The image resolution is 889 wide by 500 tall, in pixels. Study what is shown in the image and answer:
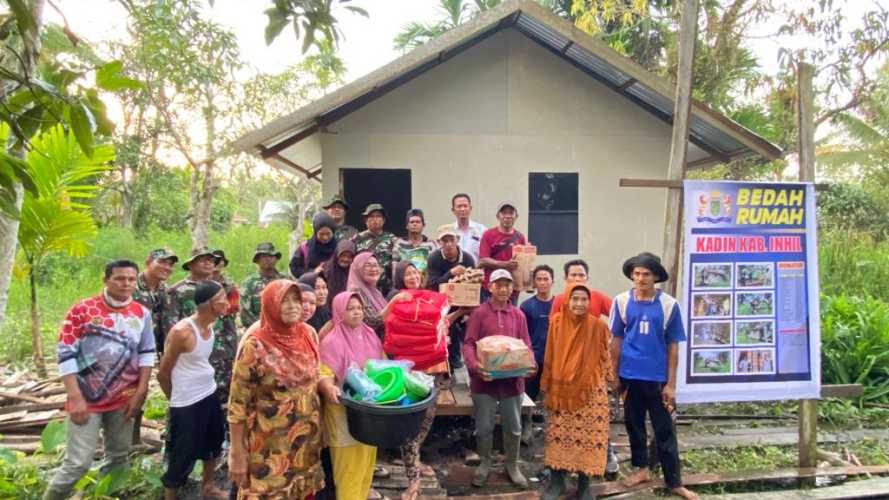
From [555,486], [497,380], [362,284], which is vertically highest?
[362,284]

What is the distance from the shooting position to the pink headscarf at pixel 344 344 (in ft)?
11.0

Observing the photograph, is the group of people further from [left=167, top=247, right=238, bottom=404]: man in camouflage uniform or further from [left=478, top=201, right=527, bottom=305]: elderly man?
[left=478, top=201, right=527, bottom=305]: elderly man

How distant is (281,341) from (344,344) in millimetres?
520

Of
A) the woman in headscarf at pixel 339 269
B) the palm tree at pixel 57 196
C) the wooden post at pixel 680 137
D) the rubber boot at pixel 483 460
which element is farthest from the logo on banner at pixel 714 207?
the palm tree at pixel 57 196

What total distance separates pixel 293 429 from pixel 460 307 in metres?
2.02

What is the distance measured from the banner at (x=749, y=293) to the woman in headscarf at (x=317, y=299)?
2.84 m

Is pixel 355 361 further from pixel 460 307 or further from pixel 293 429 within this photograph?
pixel 460 307

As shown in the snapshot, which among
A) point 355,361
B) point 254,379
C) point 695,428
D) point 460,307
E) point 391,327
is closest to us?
point 254,379

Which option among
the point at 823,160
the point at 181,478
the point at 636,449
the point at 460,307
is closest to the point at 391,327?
the point at 460,307

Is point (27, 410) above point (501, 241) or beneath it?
beneath

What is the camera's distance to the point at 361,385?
3.07 m

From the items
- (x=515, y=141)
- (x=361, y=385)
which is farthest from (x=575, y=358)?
(x=515, y=141)

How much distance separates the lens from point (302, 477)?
3.04 metres

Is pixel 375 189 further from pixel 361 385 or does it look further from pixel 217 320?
pixel 361 385
